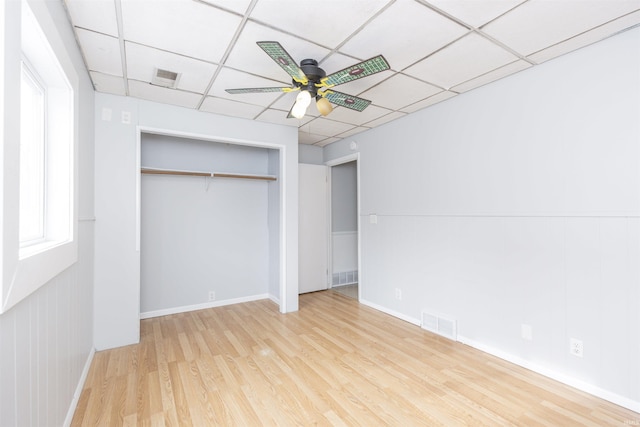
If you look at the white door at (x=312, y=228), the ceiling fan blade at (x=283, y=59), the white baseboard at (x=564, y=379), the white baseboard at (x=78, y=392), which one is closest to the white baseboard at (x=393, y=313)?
the white baseboard at (x=564, y=379)

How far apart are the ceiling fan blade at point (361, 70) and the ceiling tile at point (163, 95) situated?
1609 millimetres

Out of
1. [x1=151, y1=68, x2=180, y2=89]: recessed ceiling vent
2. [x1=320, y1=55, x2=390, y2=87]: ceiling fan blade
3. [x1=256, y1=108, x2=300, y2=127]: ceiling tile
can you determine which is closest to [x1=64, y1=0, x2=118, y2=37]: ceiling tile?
[x1=151, y1=68, x2=180, y2=89]: recessed ceiling vent

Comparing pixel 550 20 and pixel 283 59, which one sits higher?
pixel 550 20

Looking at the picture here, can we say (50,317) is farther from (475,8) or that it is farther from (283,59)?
(475,8)

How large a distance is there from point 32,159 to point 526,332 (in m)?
3.67

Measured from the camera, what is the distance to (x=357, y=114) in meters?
3.60

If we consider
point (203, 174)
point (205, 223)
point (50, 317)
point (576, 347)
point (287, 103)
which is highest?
point (287, 103)

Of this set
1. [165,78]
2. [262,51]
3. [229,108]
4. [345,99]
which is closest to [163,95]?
[165,78]

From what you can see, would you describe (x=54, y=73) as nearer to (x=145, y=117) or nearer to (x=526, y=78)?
(x=145, y=117)

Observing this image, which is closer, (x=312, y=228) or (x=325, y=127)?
(x=325, y=127)

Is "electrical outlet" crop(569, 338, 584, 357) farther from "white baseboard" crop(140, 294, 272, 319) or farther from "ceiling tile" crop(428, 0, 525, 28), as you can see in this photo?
"white baseboard" crop(140, 294, 272, 319)

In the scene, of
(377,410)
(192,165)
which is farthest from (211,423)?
(192,165)

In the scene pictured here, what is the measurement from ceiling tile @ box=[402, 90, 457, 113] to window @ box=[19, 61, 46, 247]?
3.12 m

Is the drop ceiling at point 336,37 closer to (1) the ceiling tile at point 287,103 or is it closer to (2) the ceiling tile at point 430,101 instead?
(2) the ceiling tile at point 430,101
